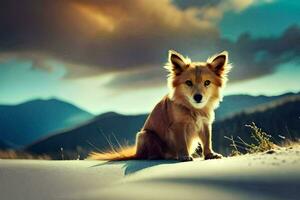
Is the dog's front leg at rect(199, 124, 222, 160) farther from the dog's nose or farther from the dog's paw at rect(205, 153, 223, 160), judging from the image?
the dog's nose

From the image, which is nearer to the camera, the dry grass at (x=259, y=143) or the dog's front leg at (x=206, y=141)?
the dry grass at (x=259, y=143)

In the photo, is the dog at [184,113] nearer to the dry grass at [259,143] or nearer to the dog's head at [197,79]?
the dog's head at [197,79]

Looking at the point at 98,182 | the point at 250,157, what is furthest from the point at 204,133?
the point at 98,182

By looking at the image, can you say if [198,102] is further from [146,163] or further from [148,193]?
[148,193]

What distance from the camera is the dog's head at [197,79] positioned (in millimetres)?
8391

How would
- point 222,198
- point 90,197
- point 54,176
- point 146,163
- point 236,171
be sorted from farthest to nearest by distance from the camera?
point 146,163 → point 54,176 → point 236,171 → point 90,197 → point 222,198

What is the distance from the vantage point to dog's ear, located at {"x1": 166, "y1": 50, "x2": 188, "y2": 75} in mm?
8727

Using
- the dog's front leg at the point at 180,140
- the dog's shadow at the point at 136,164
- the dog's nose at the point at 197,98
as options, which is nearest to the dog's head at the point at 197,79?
the dog's nose at the point at 197,98

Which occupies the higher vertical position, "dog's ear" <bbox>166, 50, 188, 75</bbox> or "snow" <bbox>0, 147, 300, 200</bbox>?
"dog's ear" <bbox>166, 50, 188, 75</bbox>

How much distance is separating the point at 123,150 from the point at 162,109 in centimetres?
89

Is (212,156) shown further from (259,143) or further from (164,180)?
(164,180)

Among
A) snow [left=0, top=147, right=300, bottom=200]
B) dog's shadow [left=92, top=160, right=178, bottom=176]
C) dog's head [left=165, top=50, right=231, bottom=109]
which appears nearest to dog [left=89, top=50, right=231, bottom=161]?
dog's head [left=165, top=50, right=231, bottom=109]

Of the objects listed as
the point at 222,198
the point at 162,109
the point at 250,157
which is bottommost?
the point at 222,198

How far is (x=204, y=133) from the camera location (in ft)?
28.0
